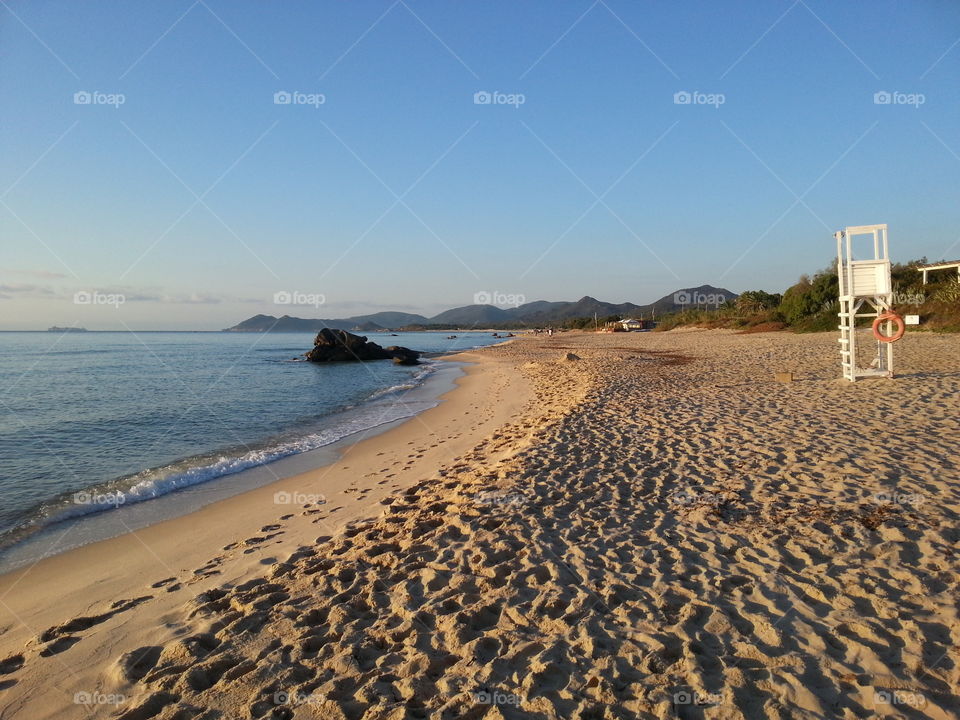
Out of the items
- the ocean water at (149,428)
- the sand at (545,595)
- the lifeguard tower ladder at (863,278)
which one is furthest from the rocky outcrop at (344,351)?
the sand at (545,595)

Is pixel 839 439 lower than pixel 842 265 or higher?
lower

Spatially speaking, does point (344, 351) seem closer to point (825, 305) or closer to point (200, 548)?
point (200, 548)

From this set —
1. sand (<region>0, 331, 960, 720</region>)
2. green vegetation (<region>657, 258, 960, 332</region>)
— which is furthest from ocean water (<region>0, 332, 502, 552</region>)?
green vegetation (<region>657, 258, 960, 332</region>)

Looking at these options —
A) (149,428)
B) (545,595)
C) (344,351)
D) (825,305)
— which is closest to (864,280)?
(545,595)

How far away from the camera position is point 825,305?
38.8 m

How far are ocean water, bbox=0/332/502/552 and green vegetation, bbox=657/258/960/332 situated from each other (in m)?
29.5

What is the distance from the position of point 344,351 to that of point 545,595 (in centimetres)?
3968

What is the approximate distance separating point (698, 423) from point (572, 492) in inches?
177

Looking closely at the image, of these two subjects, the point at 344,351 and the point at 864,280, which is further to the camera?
the point at 344,351

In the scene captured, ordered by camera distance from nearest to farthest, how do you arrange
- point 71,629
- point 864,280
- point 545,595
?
point 545,595
point 71,629
point 864,280

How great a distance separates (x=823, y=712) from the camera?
2783 mm

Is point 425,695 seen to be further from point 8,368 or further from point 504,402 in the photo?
point 8,368

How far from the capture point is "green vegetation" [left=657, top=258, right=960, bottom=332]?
1123 inches

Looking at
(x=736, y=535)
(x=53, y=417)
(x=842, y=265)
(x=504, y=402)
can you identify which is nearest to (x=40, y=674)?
(x=736, y=535)
